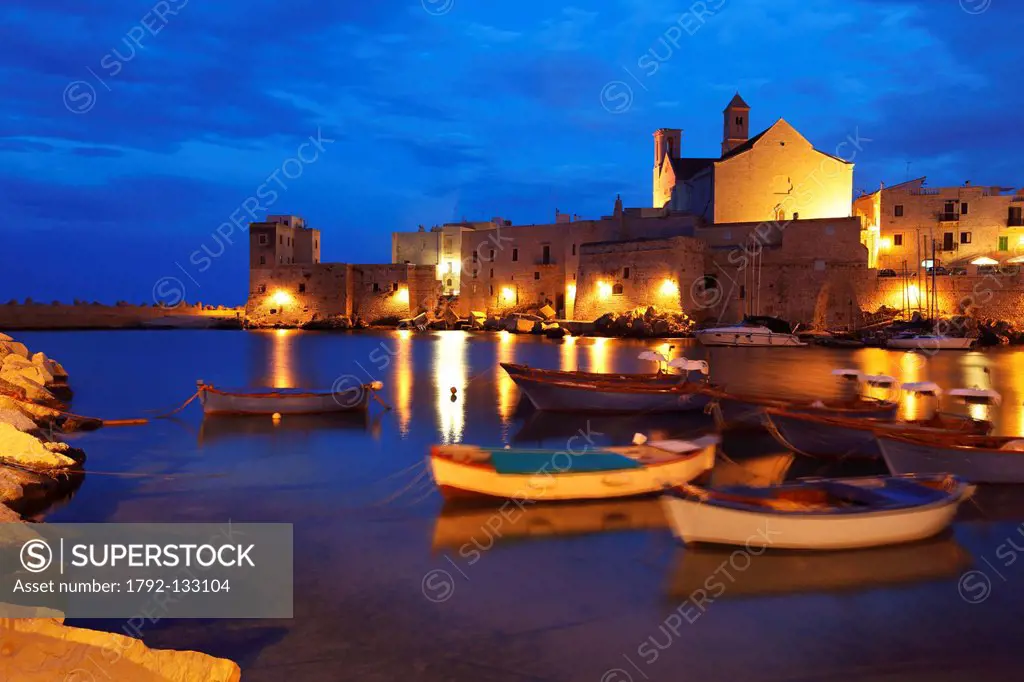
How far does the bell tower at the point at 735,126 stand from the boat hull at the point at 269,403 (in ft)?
117

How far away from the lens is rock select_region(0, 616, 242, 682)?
322cm

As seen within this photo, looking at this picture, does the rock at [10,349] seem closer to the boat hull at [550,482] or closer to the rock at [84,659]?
the boat hull at [550,482]

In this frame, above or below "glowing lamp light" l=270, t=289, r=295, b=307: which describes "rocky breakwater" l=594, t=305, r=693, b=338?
below

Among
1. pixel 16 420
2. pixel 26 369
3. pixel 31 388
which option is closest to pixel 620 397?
pixel 16 420

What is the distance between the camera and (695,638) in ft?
16.5

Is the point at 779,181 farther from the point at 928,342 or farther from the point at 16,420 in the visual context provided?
the point at 16,420

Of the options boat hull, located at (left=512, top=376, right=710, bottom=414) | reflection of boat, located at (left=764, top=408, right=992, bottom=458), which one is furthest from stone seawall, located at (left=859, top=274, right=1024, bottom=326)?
reflection of boat, located at (left=764, top=408, right=992, bottom=458)

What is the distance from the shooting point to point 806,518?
20.2ft

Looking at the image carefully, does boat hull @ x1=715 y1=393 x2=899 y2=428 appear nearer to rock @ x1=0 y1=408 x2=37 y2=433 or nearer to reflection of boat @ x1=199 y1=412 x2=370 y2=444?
reflection of boat @ x1=199 y1=412 x2=370 y2=444

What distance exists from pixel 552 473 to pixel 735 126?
134 ft

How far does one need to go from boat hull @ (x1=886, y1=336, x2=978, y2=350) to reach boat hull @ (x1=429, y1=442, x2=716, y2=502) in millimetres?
27524

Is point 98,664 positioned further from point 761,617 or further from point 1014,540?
point 1014,540

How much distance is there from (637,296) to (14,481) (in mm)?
32904

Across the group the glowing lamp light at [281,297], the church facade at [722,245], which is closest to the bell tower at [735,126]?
the church facade at [722,245]
